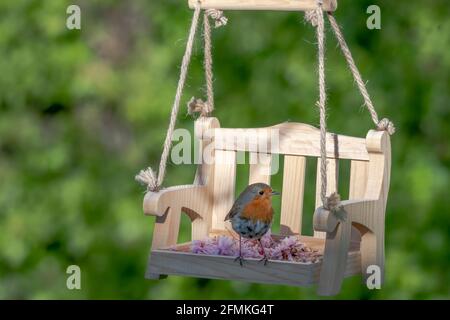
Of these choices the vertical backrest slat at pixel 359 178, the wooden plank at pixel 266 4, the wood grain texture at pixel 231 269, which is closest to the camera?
the wood grain texture at pixel 231 269

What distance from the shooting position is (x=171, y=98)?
5891 millimetres

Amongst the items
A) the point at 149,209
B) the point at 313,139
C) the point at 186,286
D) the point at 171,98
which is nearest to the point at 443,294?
the point at 186,286

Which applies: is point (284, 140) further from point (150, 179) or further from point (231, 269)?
point (231, 269)

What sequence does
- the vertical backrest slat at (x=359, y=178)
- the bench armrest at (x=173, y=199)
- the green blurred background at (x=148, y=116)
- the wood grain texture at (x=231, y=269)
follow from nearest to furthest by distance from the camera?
the wood grain texture at (x=231, y=269), the bench armrest at (x=173, y=199), the vertical backrest slat at (x=359, y=178), the green blurred background at (x=148, y=116)

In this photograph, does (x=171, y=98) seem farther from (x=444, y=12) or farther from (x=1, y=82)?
(x=444, y=12)

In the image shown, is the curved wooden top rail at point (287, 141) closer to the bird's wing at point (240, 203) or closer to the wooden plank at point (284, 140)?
the wooden plank at point (284, 140)

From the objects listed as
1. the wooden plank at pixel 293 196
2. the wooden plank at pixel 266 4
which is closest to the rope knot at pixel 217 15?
the wooden plank at pixel 266 4

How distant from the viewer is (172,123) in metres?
3.36

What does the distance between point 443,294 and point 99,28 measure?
2.36 m

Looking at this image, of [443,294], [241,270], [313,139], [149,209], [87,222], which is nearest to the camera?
[241,270]

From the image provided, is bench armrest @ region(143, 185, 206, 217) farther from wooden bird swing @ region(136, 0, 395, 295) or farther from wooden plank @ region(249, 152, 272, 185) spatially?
wooden plank @ region(249, 152, 272, 185)

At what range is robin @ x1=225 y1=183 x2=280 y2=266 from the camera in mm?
3338

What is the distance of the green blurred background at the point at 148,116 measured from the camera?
5.59 meters

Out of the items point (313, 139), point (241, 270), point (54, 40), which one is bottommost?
point (241, 270)
